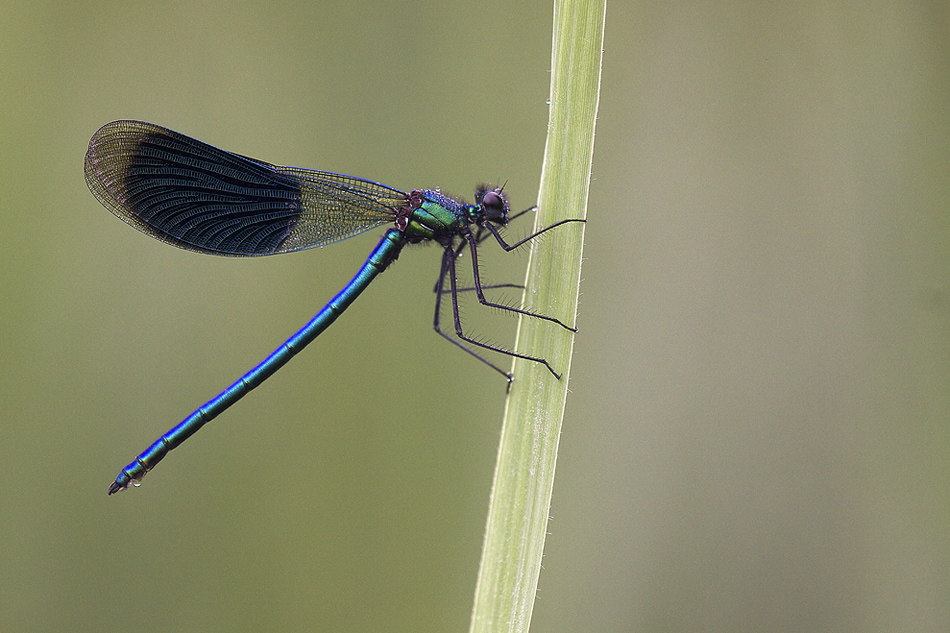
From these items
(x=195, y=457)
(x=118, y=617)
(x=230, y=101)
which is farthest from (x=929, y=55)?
A: (x=118, y=617)

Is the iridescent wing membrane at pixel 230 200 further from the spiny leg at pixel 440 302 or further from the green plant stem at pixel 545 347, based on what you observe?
the green plant stem at pixel 545 347

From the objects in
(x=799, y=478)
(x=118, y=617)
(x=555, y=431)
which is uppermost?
(x=799, y=478)

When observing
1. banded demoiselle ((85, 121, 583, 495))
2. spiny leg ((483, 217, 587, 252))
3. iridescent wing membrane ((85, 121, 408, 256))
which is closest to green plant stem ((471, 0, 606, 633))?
spiny leg ((483, 217, 587, 252))

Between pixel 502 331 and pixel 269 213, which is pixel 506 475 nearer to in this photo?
pixel 502 331

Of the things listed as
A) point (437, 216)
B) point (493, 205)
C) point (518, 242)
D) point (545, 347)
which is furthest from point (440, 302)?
point (545, 347)

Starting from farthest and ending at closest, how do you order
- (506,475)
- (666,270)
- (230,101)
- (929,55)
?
(230,101)
(666,270)
(929,55)
(506,475)

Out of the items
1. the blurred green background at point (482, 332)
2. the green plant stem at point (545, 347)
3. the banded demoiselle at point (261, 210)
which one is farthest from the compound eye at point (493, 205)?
the green plant stem at point (545, 347)
